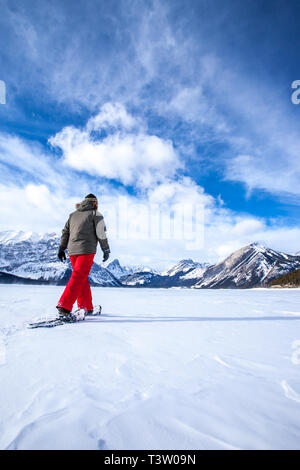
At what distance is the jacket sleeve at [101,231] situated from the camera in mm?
4551

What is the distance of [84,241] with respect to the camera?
14.2 feet

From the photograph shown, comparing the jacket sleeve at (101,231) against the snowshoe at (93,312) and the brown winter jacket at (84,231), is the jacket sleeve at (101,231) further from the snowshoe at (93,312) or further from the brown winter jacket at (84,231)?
the snowshoe at (93,312)

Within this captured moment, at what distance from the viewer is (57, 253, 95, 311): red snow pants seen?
147 inches

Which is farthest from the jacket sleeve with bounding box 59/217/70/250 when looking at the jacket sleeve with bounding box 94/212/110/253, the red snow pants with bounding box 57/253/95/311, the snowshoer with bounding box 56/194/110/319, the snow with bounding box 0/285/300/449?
the snow with bounding box 0/285/300/449

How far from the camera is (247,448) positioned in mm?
867

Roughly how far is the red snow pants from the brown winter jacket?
166mm

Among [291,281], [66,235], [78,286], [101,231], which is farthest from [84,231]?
[291,281]

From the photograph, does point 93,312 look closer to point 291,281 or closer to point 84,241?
point 84,241

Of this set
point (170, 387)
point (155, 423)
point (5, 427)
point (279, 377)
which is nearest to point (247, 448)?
point (155, 423)

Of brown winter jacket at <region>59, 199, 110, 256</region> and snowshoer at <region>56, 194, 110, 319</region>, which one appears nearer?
snowshoer at <region>56, 194, 110, 319</region>

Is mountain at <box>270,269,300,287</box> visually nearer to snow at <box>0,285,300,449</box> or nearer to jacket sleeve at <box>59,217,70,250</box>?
jacket sleeve at <box>59,217,70,250</box>

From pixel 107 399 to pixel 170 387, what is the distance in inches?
15.9

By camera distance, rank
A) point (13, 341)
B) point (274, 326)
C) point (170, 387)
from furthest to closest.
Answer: point (274, 326) < point (13, 341) < point (170, 387)
